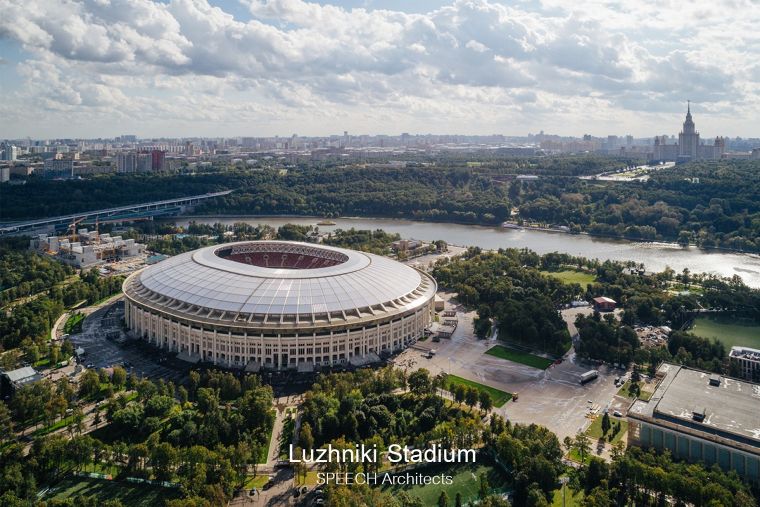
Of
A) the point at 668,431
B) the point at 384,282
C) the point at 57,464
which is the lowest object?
the point at 57,464

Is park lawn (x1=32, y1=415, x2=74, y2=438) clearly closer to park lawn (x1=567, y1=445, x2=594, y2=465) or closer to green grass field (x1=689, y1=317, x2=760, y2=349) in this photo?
park lawn (x1=567, y1=445, x2=594, y2=465)

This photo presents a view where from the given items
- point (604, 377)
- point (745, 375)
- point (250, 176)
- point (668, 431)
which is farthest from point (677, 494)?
point (250, 176)

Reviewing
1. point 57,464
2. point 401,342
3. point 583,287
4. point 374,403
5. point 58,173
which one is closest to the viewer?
point 57,464

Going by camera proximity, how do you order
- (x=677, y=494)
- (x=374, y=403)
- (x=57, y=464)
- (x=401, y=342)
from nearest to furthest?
(x=677, y=494), (x=57, y=464), (x=374, y=403), (x=401, y=342)

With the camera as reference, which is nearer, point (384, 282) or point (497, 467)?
point (497, 467)

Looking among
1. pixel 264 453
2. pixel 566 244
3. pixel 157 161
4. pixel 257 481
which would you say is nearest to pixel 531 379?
pixel 264 453

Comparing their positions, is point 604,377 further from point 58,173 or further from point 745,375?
point 58,173

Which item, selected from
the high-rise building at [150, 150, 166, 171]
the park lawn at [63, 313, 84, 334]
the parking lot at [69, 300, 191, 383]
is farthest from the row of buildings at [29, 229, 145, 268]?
the high-rise building at [150, 150, 166, 171]
